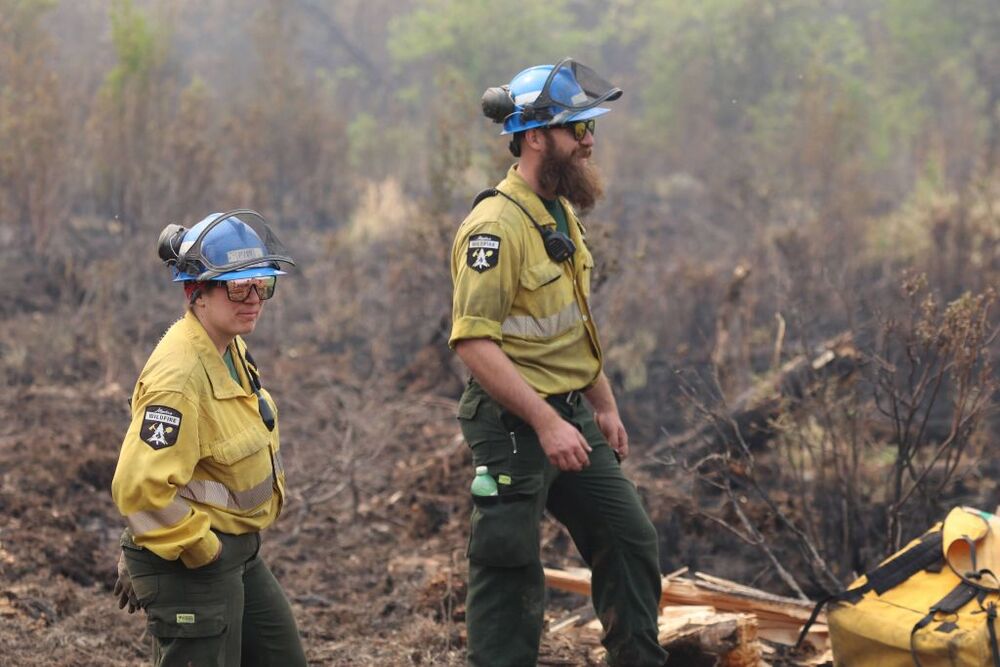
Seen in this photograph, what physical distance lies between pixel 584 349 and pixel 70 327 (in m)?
7.04

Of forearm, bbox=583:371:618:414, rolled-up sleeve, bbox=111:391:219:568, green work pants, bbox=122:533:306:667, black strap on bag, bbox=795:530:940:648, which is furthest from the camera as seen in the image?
forearm, bbox=583:371:618:414

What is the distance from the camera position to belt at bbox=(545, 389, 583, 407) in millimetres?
3779

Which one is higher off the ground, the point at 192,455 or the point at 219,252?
the point at 219,252

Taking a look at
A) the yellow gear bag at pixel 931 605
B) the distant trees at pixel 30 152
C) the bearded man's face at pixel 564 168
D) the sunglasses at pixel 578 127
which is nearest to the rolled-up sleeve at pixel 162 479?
the bearded man's face at pixel 564 168

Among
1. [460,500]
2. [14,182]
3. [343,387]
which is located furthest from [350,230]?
[460,500]

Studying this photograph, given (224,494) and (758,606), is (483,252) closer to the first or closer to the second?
(224,494)

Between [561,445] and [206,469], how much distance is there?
1.01 metres

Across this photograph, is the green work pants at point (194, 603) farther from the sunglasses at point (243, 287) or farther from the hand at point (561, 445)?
the hand at point (561, 445)

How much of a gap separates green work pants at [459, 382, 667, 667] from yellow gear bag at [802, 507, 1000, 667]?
67 centimetres

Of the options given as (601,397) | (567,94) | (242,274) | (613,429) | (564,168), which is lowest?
(613,429)

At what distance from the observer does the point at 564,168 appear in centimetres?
383

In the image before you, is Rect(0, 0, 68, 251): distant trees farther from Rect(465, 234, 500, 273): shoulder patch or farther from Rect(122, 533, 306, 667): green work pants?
Rect(122, 533, 306, 667): green work pants

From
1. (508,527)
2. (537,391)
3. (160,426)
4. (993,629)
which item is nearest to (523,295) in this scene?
(537,391)

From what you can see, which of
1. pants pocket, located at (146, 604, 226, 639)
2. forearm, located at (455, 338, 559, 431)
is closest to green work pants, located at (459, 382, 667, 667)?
forearm, located at (455, 338, 559, 431)
